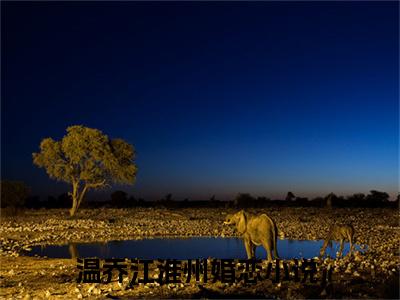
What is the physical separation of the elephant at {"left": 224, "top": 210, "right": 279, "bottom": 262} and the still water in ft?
12.5

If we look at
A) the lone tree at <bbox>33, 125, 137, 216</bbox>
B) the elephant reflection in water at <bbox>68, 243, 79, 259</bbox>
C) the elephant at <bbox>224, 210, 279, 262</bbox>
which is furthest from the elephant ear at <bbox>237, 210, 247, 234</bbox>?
the lone tree at <bbox>33, 125, 137, 216</bbox>

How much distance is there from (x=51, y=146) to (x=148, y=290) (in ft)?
116

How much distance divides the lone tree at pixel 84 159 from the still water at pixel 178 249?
1986 centimetres

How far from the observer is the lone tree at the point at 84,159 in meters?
43.3

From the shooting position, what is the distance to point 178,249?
21547 mm

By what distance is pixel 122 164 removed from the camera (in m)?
45.4

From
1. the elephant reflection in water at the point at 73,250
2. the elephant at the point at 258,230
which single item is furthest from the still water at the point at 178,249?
the elephant at the point at 258,230

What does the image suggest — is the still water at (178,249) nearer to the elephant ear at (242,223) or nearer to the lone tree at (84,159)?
the elephant ear at (242,223)

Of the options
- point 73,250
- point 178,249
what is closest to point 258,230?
point 178,249

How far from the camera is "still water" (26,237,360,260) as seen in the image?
19453 mm

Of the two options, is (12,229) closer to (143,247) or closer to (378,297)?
(143,247)

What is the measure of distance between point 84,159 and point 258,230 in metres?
32.2

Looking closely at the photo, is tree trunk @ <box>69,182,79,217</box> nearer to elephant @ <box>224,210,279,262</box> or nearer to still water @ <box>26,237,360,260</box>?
still water @ <box>26,237,360,260</box>

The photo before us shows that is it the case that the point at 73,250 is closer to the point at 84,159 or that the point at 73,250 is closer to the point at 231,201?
the point at 84,159
